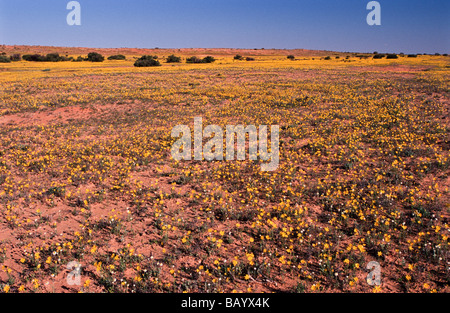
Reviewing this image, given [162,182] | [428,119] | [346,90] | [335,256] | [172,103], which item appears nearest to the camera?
[335,256]

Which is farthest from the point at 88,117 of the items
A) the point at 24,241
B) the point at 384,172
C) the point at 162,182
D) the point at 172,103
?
the point at 384,172

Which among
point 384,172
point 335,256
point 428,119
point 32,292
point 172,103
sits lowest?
point 32,292

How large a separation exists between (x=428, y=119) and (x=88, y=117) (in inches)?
711

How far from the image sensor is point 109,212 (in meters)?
6.55

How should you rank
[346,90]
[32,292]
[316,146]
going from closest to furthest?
[32,292] < [316,146] < [346,90]

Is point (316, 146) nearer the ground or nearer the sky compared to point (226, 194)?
nearer the sky

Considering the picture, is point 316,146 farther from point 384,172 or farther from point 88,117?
point 88,117

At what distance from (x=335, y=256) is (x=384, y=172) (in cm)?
379

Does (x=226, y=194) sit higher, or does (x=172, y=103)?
(x=172, y=103)

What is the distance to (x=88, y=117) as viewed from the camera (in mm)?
16375

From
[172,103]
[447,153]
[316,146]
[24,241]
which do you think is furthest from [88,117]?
[447,153]
